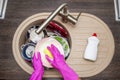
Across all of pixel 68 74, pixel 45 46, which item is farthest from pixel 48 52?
pixel 68 74

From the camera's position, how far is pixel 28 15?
43.7 inches

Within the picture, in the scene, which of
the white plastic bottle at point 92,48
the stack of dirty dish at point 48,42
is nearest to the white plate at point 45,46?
the stack of dirty dish at point 48,42

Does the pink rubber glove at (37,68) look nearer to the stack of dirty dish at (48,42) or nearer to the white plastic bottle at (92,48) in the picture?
the stack of dirty dish at (48,42)

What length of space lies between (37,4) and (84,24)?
9.5 inches

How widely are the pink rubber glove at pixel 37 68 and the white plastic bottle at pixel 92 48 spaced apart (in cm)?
20

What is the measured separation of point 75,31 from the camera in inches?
43.3

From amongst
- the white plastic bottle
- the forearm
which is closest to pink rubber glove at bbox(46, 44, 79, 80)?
the forearm

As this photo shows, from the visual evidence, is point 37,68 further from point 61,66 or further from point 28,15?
point 28,15

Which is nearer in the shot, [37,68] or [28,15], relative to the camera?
[37,68]

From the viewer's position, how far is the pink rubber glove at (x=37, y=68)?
0.97 m

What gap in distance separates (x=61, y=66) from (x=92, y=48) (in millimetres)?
163

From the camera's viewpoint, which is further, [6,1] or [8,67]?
[6,1]

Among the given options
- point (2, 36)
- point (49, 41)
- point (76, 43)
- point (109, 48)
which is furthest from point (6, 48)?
point (109, 48)

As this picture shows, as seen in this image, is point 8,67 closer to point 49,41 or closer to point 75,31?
point 49,41
